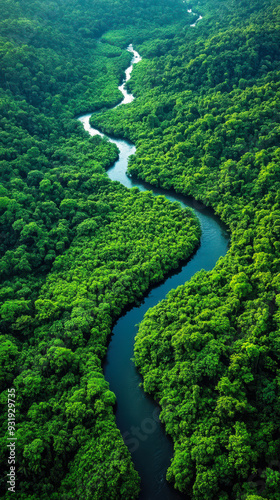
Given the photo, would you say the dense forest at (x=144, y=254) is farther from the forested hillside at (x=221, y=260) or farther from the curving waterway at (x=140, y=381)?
the curving waterway at (x=140, y=381)

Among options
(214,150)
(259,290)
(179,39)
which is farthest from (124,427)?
(179,39)

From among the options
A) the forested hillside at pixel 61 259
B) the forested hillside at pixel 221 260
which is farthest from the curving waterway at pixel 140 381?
the forested hillside at pixel 61 259

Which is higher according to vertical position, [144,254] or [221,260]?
[144,254]

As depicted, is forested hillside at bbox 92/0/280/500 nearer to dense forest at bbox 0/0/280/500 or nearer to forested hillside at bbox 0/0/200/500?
dense forest at bbox 0/0/280/500

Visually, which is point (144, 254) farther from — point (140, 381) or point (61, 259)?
point (140, 381)

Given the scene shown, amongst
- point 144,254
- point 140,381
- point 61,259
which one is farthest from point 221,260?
point 61,259
